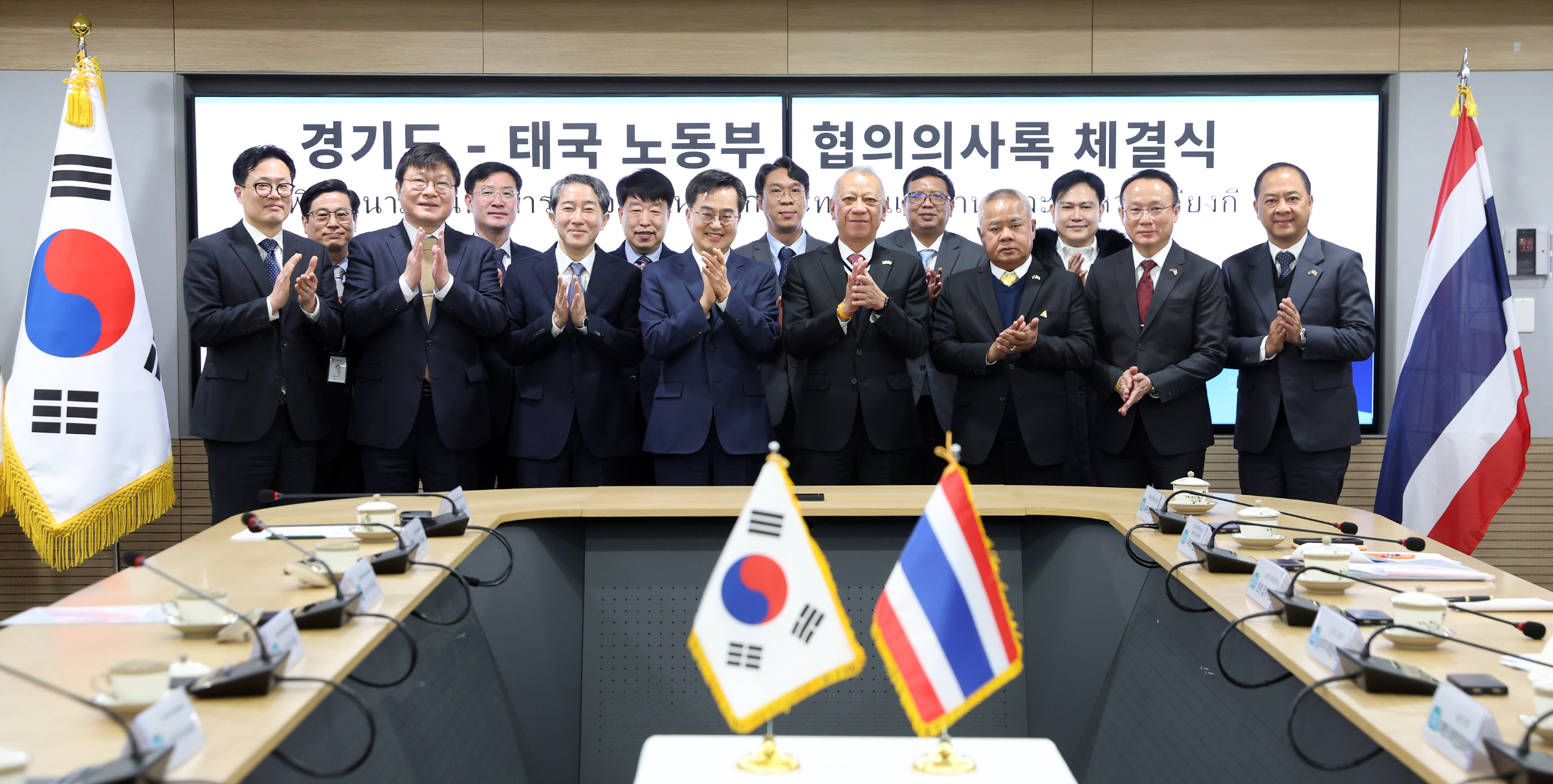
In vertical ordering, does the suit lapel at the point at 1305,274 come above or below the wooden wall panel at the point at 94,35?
below

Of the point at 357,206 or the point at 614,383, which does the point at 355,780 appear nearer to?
the point at 614,383

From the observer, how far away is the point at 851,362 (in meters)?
3.77

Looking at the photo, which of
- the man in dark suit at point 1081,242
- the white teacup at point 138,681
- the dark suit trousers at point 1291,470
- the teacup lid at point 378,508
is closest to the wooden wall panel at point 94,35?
the teacup lid at point 378,508

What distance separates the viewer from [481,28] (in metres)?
4.61

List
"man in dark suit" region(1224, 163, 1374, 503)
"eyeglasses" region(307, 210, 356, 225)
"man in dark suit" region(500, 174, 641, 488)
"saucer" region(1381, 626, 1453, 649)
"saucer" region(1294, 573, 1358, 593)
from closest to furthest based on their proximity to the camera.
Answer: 1. "saucer" region(1381, 626, 1453, 649)
2. "saucer" region(1294, 573, 1358, 593)
3. "man in dark suit" region(500, 174, 641, 488)
4. "man in dark suit" region(1224, 163, 1374, 503)
5. "eyeglasses" region(307, 210, 356, 225)

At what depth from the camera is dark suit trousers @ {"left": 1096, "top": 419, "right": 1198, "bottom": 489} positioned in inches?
149

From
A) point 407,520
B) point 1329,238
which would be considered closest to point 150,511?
point 407,520

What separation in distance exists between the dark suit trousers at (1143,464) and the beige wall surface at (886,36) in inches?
68.2

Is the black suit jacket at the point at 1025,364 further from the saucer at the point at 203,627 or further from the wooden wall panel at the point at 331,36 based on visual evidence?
the saucer at the point at 203,627

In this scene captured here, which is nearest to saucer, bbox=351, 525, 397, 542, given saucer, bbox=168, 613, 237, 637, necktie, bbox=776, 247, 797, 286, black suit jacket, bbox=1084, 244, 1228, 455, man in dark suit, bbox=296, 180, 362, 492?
saucer, bbox=168, 613, 237, 637

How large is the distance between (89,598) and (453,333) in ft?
6.38

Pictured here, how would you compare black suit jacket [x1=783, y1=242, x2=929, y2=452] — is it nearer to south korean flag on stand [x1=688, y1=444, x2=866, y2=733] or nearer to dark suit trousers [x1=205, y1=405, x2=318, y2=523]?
dark suit trousers [x1=205, y1=405, x2=318, y2=523]

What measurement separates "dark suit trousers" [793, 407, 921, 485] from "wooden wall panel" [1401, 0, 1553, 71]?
285cm

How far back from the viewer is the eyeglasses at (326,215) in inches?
169
